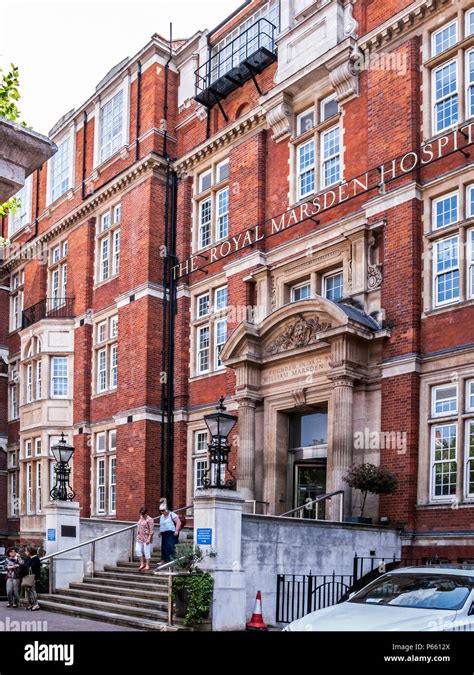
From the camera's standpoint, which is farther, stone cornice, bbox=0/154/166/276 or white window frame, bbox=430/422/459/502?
stone cornice, bbox=0/154/166/276

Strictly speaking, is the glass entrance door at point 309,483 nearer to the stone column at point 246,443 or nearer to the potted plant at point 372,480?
the stone column at point 246,443

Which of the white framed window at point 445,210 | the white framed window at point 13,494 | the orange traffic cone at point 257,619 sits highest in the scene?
the white framed window at point 445,210

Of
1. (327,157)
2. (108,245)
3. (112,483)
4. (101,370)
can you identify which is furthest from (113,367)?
(327,157)

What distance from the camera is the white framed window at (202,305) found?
25797 millimetres

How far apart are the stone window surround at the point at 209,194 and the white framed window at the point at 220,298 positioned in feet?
4.49

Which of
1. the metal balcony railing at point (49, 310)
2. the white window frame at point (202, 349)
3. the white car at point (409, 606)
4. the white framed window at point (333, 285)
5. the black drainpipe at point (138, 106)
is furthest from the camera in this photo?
the metal balcony railing at point (49, 310)

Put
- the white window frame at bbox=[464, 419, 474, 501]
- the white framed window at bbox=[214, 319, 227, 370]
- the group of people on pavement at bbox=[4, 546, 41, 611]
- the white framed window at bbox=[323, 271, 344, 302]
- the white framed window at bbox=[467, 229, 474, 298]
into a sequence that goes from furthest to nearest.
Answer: the white framed window at bbox=[214, 319, 227, 370] → the white framed window at bbox=[323, 271, 344, 302] → the group of people on pavement at bbox=[4, 546, 41, 611] → the white framed window at bbox=[467, 229, 474, 298] → the white window frame at bbox=[464, 419, 474, 501]

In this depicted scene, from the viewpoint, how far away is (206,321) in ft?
84.0

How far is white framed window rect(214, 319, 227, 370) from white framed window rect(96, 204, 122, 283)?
5256mm

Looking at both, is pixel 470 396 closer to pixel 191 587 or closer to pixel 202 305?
pixel 191 587

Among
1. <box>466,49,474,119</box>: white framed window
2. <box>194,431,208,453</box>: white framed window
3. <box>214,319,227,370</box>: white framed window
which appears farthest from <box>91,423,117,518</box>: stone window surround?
<box>466,49,474,119</box>: white framed window

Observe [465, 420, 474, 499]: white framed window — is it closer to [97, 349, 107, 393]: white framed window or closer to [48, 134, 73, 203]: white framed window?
[97, 349, 107, 393]: white framed window

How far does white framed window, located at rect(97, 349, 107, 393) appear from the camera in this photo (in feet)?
96.0

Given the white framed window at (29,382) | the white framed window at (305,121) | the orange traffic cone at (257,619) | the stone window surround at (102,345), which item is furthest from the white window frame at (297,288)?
the white framed window at (29,382)
